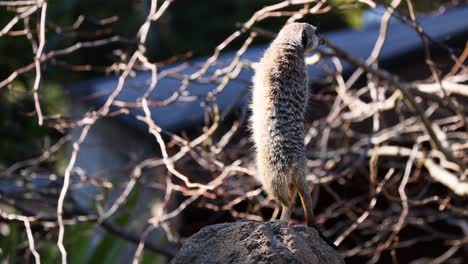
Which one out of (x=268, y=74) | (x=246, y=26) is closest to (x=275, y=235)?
(x=268, y=74)

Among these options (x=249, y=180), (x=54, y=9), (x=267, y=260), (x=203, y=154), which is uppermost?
(x=267, y=260)

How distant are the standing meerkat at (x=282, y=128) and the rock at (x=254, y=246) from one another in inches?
9.9

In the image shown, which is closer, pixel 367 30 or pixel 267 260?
pixel 267 260

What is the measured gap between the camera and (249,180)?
5.19m

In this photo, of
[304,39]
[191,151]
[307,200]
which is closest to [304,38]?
[304,39]

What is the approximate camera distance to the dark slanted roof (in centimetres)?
571

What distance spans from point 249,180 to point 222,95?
95 centimetres

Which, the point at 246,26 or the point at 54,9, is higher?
the point at 246,26

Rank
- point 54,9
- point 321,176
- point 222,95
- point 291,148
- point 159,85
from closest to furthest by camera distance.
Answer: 1. point 291,148
2. point 321,176
3. point 222,95
4. point 159,85
5. point 54,9

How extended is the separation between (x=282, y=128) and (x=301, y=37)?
0.33 m

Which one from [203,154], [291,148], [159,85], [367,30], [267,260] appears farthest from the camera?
[367,30]

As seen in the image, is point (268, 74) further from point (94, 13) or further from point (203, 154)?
point (94, 13)

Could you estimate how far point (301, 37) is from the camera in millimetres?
2922

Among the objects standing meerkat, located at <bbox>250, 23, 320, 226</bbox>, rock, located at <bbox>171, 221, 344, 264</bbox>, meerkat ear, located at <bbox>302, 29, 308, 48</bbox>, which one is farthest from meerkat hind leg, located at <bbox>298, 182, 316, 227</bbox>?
meerkat ear, located at <bbox>302, 29, 308, 48</bbox>
